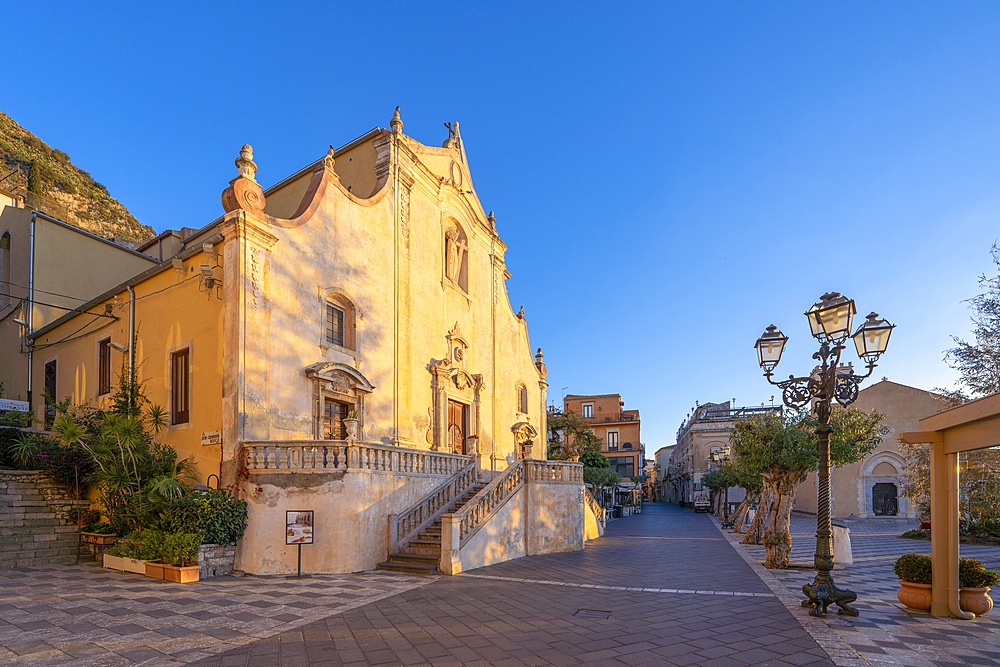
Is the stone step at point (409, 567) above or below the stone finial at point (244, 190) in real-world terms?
below

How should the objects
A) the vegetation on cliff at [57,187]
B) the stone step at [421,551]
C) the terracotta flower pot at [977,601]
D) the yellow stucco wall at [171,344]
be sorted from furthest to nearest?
the vegetation on cliff at [57,187] → the yellow stucco wall at [171,344] → the stone step at [421,551] → the terracotta flower pot at [977,601]

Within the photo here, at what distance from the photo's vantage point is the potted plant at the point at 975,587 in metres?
8.91

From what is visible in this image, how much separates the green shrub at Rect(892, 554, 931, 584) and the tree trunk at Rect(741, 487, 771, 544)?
988 centimetres

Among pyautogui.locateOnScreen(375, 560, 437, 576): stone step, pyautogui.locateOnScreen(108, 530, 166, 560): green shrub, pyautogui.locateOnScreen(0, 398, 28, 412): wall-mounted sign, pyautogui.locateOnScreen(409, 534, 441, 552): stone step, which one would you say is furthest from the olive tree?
pyautogui.locateOnScreen(0, 398, 28, 412): wall-mounted sign

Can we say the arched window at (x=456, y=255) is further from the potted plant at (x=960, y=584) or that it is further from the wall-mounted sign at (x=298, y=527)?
the potted plant at (x=960, y=584)

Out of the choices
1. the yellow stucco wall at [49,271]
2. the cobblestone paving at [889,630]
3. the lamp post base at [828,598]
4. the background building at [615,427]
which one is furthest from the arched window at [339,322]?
the background building at [615,427]

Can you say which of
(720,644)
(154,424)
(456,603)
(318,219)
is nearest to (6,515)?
(154,424)

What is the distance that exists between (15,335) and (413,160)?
1766 cm

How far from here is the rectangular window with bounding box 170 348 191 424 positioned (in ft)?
49.2

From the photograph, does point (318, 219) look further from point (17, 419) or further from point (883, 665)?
point (883, 665)

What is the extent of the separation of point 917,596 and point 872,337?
3.88m

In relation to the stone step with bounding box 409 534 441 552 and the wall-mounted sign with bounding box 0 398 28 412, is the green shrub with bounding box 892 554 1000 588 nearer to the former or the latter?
the stone step with bounding box 409 534 441 552

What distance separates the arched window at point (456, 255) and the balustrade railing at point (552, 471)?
8315 millimetres

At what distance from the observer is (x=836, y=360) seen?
9.29 metres
